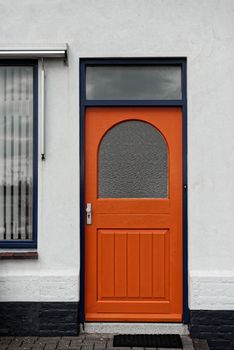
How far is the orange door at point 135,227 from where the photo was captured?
5523mm

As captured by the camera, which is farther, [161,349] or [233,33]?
[233,33]

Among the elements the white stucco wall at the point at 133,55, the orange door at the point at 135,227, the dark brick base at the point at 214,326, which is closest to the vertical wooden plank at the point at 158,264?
the orange door at the point at 135,227

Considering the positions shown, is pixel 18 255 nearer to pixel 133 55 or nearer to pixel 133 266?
pixel 133 266

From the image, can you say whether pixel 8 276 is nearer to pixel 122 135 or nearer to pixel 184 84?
pixel 122 135

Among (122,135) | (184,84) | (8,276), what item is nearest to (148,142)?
(122,135)

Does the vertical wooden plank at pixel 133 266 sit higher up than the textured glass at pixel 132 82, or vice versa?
the textured glass at pixel 132 82

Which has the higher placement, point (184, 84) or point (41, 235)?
point (184, 84)

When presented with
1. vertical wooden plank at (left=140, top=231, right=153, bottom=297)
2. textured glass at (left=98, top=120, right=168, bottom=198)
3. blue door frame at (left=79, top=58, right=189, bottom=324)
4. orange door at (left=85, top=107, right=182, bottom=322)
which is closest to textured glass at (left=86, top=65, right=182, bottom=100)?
blue door frame at (left=79, top=58, right=189, bottom=324)

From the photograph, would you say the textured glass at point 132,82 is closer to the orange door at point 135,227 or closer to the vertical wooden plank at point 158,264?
the orange door at point 135,227

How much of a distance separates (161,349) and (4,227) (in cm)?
210

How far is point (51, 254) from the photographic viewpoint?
546 centimetres

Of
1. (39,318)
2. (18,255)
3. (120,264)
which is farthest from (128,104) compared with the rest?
(39,318)

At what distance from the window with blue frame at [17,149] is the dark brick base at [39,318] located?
71 centimetres

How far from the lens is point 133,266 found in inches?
218
